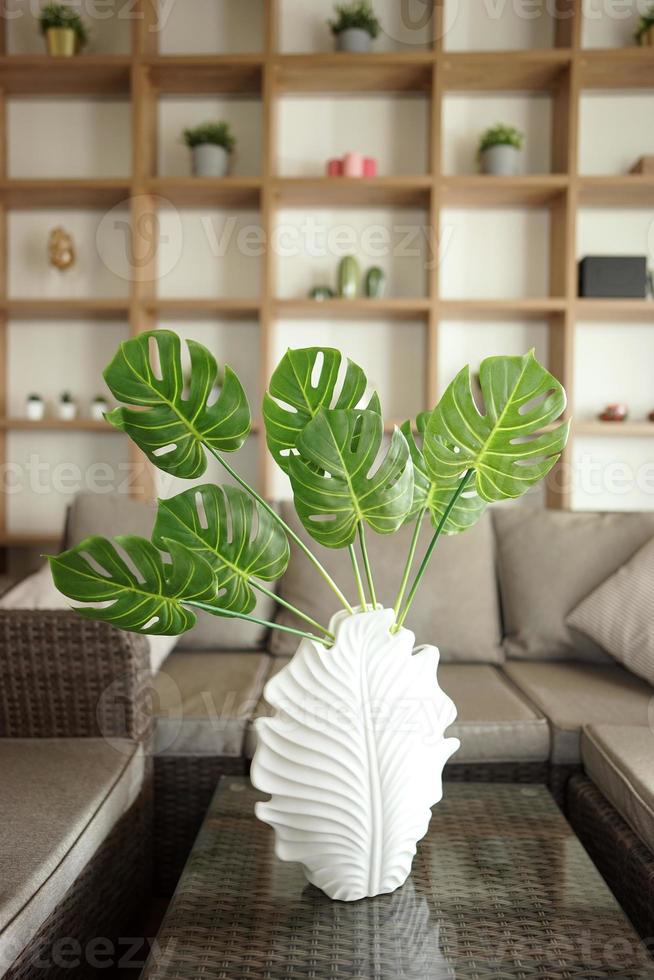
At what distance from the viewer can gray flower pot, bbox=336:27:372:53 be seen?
8.63 feet

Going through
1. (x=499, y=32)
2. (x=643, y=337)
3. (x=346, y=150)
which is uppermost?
(x=499, y=32)

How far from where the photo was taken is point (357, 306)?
2.66 metres

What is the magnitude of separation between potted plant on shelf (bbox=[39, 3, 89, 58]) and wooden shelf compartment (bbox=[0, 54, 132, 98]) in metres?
0.05

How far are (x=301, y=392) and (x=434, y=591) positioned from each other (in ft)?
4.06

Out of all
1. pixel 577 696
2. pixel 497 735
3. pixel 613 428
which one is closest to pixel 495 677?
pixel 577 696

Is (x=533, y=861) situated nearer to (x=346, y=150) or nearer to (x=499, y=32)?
(x=346, y=150)

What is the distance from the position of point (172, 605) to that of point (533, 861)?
0.68 meters

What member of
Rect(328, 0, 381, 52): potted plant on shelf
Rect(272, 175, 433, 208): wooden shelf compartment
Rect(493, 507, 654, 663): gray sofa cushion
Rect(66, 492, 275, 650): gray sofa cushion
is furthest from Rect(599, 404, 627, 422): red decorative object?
Rect(328, 0, 381, 52): potted plant on shelf

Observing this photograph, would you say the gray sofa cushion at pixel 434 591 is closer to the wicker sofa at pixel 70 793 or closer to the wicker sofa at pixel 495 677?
the wicker sofa at pixel 495 677

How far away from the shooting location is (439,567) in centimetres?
211

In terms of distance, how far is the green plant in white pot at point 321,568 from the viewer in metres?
0.92

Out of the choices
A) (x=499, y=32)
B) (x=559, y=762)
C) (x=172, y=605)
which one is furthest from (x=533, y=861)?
(x=499, y=32)

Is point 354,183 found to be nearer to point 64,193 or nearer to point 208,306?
point 208,306

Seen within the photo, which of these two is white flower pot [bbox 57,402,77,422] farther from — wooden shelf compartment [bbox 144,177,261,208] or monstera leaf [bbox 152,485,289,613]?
monstera leaf [bbox 152,485,289,613]
